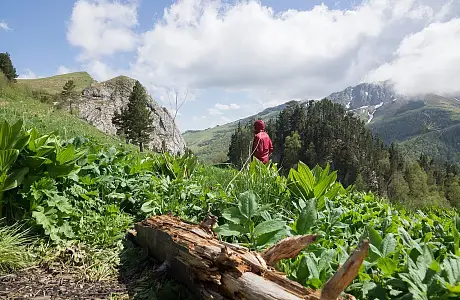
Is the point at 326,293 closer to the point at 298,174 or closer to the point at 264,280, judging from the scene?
the point at 264,280

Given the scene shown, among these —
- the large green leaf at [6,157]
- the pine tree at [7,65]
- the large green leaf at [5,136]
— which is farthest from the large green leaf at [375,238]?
the pine tree at [7,65]

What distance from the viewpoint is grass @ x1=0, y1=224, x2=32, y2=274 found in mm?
3217

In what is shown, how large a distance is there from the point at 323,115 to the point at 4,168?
390 ft

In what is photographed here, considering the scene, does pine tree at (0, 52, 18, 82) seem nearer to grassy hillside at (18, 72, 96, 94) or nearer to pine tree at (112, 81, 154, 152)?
grassy hillside at (18, 72, 96, 94)

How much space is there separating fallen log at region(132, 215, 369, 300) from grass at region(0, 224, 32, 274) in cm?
121

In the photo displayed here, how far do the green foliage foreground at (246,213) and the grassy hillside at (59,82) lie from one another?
89.6m

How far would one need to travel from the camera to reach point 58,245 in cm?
360

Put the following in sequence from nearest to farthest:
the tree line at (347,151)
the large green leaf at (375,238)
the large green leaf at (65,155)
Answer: the large green leaf at (375,238) < the large green leaf at (65,155) < the tree line at (347,151)

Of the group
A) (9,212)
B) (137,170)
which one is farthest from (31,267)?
(137,170)

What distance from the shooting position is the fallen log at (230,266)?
5.87 feet

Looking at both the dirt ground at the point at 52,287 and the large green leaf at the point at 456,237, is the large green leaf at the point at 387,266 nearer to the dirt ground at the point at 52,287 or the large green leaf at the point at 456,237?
the large green leaf at the point at 456,237

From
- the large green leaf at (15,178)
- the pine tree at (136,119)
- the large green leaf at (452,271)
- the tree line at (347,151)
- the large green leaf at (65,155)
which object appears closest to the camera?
the large green leaf at (452,271)

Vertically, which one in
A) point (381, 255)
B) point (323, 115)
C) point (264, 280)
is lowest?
point (264, 280)

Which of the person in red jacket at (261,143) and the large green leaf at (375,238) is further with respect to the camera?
the person in red jacket at (261,143)
